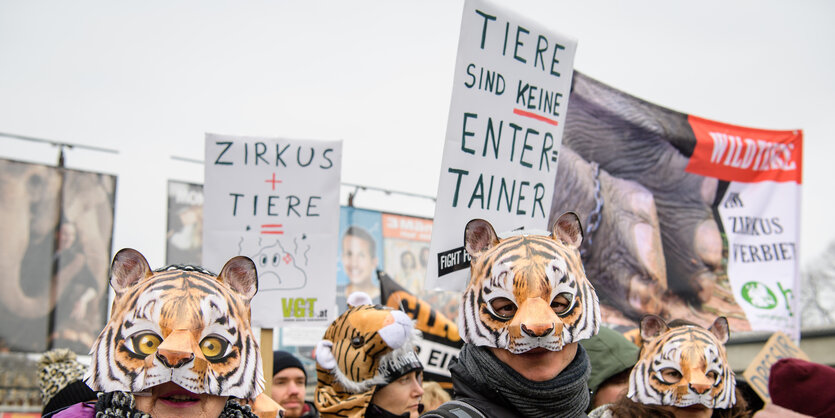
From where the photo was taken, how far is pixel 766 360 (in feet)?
21.1

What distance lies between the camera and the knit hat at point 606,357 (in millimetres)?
4695

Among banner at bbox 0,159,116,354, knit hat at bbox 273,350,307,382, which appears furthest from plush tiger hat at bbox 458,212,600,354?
banner at bbox 0,159,116,354

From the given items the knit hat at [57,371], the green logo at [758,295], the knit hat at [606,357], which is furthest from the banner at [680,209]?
the knit hat at [57,371]

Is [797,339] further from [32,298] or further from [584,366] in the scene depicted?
[32,298]

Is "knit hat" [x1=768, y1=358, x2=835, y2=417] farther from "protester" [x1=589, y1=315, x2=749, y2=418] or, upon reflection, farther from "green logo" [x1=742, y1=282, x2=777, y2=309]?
"green logo" [x1=742, y1=282, x2=777, y2=309]

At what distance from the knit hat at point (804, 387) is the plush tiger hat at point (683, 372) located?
989 millimetres

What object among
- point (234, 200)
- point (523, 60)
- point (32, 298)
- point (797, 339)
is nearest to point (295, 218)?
point (234, 200)

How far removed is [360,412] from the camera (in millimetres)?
4660

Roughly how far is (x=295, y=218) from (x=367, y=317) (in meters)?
1.15

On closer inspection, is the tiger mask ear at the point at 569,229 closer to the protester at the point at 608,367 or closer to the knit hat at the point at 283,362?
the protester at the point at 608,367

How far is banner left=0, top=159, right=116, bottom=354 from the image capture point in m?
11.3

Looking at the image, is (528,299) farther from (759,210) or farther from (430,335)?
(759,210)

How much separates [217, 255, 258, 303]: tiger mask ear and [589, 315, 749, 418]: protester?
231 cm

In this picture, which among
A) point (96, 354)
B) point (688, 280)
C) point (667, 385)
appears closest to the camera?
point (96, 354)
